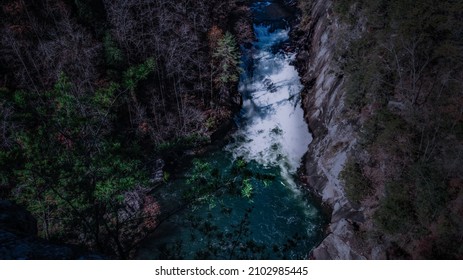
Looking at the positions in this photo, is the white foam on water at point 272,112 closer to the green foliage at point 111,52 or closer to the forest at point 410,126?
the forest at point 410,126

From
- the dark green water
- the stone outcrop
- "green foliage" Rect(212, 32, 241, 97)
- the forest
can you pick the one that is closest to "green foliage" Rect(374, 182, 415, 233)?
the forest

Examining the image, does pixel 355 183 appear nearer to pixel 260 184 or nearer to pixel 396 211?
pixel 396 211

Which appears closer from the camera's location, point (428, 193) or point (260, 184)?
point (428, 193)

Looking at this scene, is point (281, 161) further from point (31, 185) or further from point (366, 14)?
point (31, 185)

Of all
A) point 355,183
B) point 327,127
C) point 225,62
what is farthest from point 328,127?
point 225,62

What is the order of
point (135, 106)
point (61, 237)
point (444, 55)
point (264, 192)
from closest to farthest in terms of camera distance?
1. point (61, 237)
2. point (444, 55)
3. point (264, 192)
4. point (135, 106)

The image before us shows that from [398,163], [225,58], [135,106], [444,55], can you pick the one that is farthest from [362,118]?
[135,106]

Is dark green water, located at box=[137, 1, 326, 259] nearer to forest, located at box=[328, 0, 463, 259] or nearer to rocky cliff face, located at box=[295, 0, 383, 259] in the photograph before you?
rocky cliff face, located at box=[295, 0, 383, 259]
